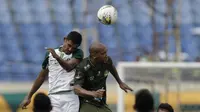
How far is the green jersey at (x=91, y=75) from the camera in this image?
809 centimetres

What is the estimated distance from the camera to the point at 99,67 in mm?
8117

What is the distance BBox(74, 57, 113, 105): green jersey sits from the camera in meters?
8.09

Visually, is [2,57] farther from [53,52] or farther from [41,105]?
[41,105]

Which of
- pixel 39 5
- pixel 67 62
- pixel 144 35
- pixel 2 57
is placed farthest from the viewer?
pixel 39 5

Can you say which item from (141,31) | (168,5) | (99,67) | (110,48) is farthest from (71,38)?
(141,31)

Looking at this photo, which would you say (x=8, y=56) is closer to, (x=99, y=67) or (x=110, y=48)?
(x=110, y=48)

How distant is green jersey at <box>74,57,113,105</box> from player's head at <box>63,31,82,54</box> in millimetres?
303

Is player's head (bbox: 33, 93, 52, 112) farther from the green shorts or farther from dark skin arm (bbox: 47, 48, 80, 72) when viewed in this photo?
the green shorts

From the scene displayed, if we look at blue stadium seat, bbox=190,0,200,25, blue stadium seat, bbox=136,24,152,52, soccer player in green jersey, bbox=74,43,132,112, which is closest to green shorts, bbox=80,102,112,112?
soccer player in green jersey, bbox=74,43,132,112

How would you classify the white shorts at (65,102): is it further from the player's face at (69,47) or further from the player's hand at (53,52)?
the player's hand at (53,52)

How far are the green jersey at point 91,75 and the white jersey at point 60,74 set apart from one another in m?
0.34

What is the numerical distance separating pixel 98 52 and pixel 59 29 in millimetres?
15742

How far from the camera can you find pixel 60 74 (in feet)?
28.0

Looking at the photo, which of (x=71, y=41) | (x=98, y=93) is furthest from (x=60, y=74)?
(x=98, y=93)
